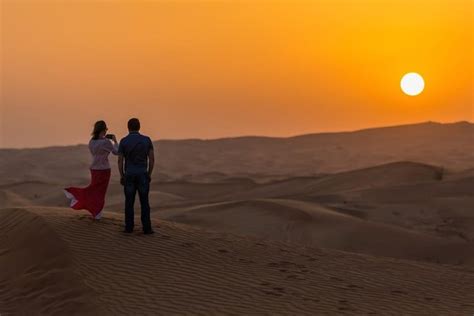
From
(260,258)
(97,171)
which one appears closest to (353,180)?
(260,258)

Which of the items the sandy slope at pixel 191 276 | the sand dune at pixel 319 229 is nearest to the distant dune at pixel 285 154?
the sand dune at pixel 319 229

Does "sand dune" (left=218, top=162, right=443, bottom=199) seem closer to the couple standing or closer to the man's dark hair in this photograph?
the couple standing

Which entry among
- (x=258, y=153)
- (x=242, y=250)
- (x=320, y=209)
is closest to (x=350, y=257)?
(x=242, y=250)

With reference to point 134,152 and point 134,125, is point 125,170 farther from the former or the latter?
point 134,125

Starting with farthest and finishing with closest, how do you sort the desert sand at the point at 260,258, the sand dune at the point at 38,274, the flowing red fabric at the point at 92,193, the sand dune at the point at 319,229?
the sand dune at the point at 319,229 → the flowing red fabric at the point at 92,193 → the desert sand at the point at 260,258 → the sand dune at the point at 38,274

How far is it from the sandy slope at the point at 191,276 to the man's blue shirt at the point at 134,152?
51.2 inches

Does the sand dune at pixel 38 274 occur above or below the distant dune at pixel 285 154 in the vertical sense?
below

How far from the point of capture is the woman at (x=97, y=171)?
12531mm

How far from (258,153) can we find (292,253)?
7308 cm

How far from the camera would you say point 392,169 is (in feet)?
116

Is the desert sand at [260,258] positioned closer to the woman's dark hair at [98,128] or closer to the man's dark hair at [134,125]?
the woman's dark hair at [98,128]

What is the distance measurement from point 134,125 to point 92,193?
1.63 m

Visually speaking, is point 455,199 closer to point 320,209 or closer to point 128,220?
point 320,209

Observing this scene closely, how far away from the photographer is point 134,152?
1195 centimetres
